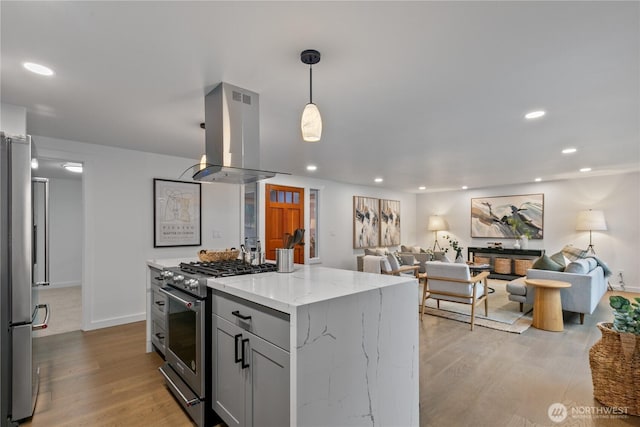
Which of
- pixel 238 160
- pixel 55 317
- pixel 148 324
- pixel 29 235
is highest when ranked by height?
pixel 238 160

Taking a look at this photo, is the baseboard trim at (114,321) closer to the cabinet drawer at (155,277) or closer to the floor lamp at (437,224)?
the cabinet drawer at (155,277)

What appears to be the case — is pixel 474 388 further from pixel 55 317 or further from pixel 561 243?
pixel 561 243

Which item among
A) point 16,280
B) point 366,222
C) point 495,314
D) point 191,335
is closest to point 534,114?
point 495,314

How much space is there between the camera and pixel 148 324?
3207mm

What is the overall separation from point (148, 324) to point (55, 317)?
7.73ft

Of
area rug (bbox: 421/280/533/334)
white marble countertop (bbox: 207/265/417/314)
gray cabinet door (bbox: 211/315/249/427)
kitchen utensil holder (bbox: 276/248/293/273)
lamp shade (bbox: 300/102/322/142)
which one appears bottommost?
area rug (bbox: 421/280/533/334)

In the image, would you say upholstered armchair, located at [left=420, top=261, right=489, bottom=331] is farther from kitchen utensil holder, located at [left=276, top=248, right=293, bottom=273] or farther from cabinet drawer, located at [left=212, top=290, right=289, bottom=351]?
cabinet drawer, located at [left=212, top=290, right=289, bottom=351]

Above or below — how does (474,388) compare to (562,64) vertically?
below

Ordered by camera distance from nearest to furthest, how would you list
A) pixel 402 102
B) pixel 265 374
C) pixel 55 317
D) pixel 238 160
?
pixel 265 374 < pixel 238 160 < pixel 402 102 < pixel 55 317

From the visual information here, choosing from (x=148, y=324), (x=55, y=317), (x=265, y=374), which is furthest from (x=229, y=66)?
(x=55, y=317)

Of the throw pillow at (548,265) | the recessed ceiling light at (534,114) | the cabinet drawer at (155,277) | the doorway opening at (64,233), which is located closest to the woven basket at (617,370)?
the recessed ceiling light at (534,114)

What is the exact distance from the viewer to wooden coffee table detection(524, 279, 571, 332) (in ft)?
12.4

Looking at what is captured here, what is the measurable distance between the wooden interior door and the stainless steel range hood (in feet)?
11.2

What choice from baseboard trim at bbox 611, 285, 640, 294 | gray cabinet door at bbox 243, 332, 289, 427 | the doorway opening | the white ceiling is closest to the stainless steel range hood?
the white ceiling
